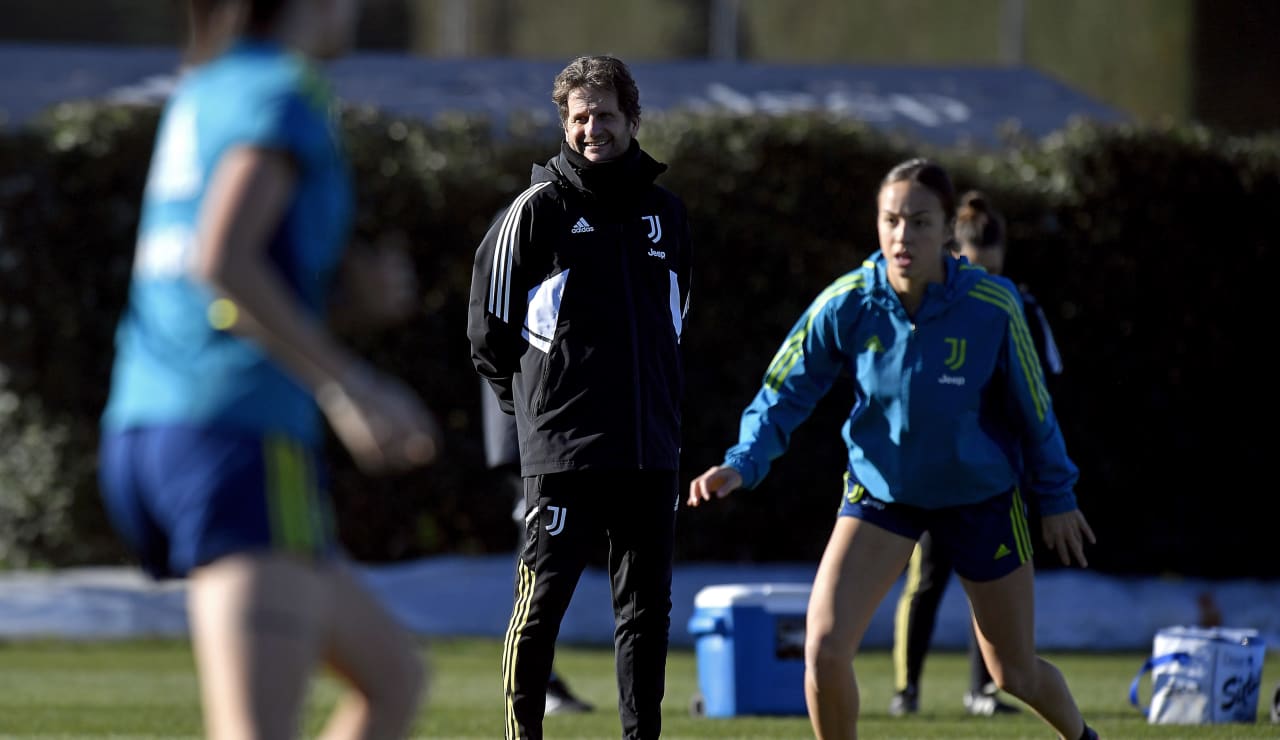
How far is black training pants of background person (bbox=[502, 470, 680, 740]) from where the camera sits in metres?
5.96

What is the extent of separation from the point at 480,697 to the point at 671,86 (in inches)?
383

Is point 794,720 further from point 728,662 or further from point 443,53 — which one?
point 443,53

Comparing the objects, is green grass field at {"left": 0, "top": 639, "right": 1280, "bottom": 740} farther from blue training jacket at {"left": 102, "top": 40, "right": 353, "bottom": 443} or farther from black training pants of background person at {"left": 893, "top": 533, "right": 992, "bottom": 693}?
blue training jacket at {"left": 102, "top": 40, "right": 353, "bottom": 443}

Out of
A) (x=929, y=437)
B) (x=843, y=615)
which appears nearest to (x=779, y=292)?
(x=929, y=437)

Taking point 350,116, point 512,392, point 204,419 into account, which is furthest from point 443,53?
point 204,419

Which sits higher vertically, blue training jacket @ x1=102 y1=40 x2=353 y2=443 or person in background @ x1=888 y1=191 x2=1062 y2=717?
blue training jacket @ x1=102 y1=40 x2=353 y2=443

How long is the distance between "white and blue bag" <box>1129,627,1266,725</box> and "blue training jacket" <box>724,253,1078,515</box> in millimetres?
2983

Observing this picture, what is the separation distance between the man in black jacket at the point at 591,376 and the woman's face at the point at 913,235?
778 mm

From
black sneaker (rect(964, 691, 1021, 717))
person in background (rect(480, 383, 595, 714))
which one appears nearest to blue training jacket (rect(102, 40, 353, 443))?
person in background (rect(480, 383, 595, 714))

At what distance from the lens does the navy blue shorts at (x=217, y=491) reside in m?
3.13

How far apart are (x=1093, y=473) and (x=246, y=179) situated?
37.2ft

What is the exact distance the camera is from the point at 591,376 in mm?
5977

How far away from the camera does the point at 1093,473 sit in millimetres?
13648

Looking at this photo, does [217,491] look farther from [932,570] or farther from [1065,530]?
[932,570]
